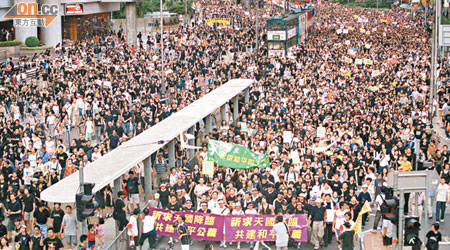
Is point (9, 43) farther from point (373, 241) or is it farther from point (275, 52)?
point (373, 241)

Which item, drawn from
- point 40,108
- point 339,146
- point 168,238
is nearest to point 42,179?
point 168,238

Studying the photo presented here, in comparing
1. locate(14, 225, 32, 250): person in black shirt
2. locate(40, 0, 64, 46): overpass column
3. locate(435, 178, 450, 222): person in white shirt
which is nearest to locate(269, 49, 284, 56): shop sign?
locate(40, 0, 64, 46): overpass column

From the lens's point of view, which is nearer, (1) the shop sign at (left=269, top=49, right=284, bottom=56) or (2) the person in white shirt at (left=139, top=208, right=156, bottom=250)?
(2) the person in white shirt at (left=139, top=208, right=156, bottom=250)

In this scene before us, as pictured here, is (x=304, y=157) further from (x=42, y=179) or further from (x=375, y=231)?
(x=42, y=179)

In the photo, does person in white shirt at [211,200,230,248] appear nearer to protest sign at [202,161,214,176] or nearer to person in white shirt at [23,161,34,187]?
protest sign at [202,161,214,176]

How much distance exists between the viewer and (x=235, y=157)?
22.7 metres

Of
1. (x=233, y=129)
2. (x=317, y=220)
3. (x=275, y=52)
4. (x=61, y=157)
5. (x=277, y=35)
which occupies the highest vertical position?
(x=277, y=35)

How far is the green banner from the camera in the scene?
74.5 feet

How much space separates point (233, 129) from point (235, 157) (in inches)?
232

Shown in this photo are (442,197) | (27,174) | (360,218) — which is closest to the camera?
(360,218)

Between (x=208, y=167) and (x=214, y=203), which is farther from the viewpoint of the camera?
(x=208, y=167)

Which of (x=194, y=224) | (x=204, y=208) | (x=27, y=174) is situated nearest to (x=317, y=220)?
(x=204, y=208)

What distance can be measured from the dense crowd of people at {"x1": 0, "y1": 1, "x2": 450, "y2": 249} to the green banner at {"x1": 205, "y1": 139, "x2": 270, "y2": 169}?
0.31m

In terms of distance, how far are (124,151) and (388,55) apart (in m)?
31.3
